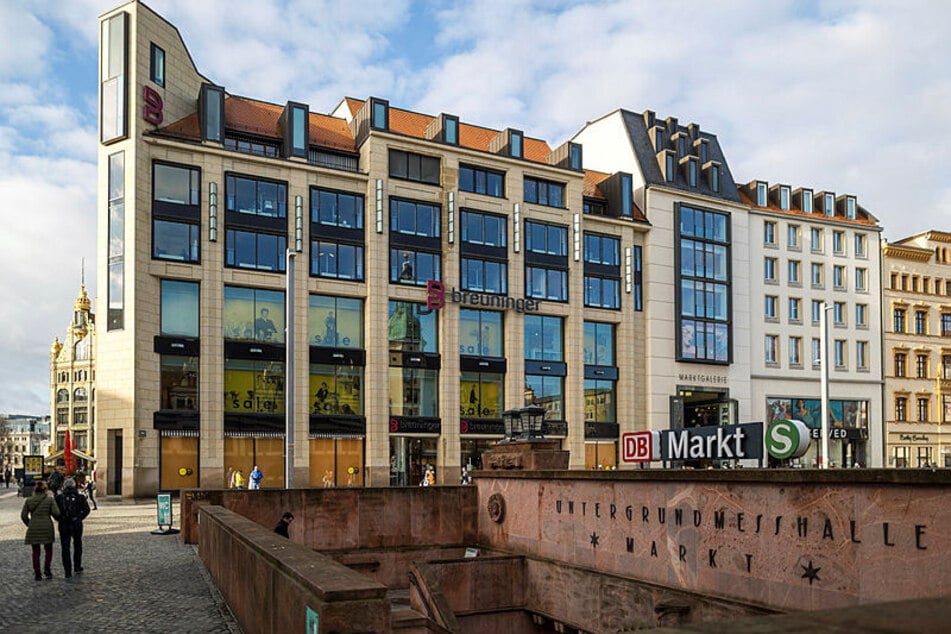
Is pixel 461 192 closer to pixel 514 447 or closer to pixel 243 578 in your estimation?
pixel 514 447

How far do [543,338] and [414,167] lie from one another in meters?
14.1

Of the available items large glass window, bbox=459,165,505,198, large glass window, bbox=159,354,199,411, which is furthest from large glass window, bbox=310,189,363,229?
large glass window, bbox=159,354,199,411

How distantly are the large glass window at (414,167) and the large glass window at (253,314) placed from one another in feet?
35.0

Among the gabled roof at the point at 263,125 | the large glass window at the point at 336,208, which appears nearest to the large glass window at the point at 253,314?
the large glass window at the point at 336,208

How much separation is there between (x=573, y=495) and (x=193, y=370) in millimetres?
31959

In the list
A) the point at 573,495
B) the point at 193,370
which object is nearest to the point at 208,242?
the point at 193,370

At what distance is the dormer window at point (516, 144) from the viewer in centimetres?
5894

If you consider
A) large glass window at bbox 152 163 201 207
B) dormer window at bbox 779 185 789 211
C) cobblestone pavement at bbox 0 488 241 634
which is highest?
dormer window at bbox 779 185 789 211

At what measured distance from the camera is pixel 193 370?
156 feet

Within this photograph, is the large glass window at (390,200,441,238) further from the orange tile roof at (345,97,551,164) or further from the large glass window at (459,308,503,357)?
the large glass window at (459,308,503,357)

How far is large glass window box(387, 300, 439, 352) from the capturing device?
175ft

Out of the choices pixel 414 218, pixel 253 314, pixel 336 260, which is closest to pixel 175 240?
pixel 253 314

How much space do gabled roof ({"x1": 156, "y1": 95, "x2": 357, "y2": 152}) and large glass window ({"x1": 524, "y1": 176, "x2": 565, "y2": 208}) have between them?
12.1 metres

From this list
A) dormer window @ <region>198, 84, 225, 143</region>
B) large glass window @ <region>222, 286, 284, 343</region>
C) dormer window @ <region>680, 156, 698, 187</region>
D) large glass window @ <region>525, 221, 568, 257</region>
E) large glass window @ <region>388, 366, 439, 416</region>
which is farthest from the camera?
dormer window @ <region>680, 156, 698, 187</region>
